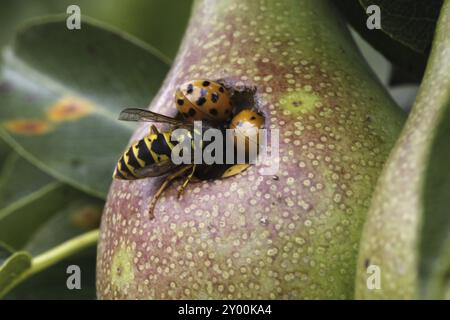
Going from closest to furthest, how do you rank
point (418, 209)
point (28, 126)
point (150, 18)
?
point (418, 209) < point (28, 126) < point (150, 18)

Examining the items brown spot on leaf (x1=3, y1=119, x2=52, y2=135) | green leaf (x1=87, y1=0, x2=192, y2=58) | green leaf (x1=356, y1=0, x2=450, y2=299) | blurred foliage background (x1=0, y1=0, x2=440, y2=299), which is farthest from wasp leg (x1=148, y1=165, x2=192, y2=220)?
green leaf (x1=87, y1=0, x2=192, y2=58)

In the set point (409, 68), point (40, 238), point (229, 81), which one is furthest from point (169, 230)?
point (40, 238)

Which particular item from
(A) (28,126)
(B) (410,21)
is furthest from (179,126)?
(A) (28,126)

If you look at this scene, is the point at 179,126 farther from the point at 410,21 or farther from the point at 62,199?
the point at 62,199

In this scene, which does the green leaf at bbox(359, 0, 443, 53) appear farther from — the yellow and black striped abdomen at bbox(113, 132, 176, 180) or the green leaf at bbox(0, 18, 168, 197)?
the green leaf at bbox(0, 18, 168, 197)

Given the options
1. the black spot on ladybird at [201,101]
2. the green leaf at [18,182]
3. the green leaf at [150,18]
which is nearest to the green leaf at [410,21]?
the black spot on ladybird at [201,101]

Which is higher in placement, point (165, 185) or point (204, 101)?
point (204, 101)
